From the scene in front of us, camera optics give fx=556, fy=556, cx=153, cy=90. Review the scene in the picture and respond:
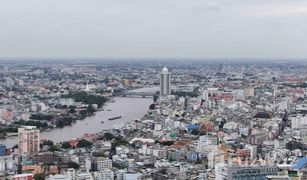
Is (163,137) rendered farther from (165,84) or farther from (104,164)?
(165,84)

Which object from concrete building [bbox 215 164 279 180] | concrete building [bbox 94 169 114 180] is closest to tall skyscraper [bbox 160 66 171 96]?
concrete building [bbox 94 169 114 180]

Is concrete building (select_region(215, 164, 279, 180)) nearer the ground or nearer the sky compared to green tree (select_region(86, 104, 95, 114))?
nearer the sky

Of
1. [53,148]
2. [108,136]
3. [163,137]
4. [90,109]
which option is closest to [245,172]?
[53,148]

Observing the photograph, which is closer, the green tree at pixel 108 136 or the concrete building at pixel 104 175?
the concrete building at pixel 104 175

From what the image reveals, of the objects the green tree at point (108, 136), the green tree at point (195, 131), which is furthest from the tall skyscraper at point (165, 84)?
the green tree at point (108, 136)

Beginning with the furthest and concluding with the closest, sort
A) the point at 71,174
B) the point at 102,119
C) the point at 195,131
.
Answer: the point at 102,119
the point at 195,131
the point at 71,174

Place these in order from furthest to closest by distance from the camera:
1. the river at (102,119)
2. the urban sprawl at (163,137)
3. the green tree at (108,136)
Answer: the river at (102,119)
the green tree at (108,136)
the urban sprawl at (163,137)

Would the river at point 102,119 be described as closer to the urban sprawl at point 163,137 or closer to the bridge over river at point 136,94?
the urban sprawl at point 163,137

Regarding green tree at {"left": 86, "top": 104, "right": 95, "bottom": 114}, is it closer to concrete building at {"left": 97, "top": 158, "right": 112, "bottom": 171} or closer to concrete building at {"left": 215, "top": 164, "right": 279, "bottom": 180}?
concrete building at {"left": 97, "top": 158, "right": 112, "bottom": 171}

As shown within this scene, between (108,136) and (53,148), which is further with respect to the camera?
(108,136)
